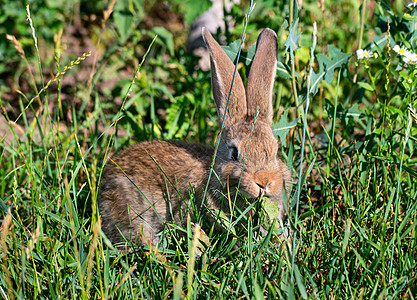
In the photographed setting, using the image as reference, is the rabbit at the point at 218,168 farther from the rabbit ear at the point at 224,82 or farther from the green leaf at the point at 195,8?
the green leaf at the point at 195,8

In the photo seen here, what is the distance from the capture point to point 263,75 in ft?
10.1

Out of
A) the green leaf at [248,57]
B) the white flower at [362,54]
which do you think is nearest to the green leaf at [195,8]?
the green leaf at [248,57]

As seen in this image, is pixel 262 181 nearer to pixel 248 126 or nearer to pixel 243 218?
pixel 243 218

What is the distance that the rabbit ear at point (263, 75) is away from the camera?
10.0 ft

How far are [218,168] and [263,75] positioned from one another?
26.2 inches

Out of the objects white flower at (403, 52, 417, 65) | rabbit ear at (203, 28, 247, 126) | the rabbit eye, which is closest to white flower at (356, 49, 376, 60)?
white flower at (403, 52, 417, 65)

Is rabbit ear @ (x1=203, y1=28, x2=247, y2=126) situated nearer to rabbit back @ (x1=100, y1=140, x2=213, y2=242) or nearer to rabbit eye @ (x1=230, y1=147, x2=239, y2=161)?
rabbit eye @ (x1=230, y1=147, x2=239, y2=161)

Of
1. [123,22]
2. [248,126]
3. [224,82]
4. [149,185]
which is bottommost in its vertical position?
[149,185]

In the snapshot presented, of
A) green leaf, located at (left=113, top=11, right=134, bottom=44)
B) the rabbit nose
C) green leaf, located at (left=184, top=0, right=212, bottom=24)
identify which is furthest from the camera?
green leaf, located at (left=113, top=11, right=134, bottom=44)

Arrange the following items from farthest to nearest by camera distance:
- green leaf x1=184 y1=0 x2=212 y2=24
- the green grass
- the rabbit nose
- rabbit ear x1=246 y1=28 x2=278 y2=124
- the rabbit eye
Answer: green leaf x1=184 y1=0 x2=212 y2=24 < rabbit ear x1=246 y1=28 x2=278 y2=124 < the rabbit eye < the rabbit nose < the green grass

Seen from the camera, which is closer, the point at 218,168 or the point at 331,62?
the point at 218,168

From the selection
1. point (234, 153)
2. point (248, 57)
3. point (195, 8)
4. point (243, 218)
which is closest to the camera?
point (243, 218)

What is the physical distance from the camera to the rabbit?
2838 millimetres

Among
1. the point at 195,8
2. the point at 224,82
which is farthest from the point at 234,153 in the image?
the point at 195,8
